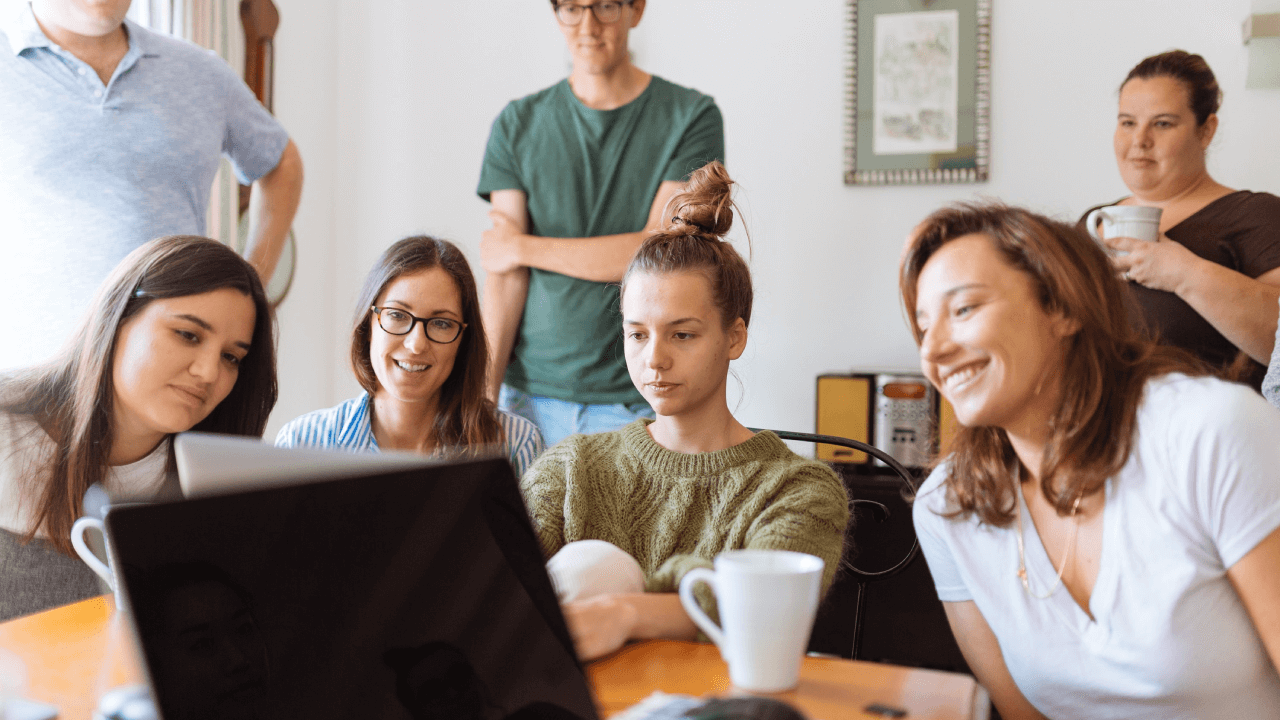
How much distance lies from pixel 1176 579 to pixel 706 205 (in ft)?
2.69

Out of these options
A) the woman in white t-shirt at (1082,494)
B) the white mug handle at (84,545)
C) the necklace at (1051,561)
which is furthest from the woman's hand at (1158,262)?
the white mug handle at (84,545)

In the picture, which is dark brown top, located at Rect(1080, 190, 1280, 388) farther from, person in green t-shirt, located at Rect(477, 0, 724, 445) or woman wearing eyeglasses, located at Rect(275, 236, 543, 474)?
woman wearing eyeglasses, located at Rect(275, 236, 543, 474)

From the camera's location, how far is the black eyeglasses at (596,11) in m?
1.97

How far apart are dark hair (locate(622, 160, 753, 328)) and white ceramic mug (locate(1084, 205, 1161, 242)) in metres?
0.73

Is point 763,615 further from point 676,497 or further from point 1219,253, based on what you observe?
point 1219,253

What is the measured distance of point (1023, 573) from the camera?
1068mm

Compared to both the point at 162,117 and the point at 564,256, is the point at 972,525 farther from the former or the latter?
the point at 162,117

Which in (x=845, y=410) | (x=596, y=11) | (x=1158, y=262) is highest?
(x=596, y=11)

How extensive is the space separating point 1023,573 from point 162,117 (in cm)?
181

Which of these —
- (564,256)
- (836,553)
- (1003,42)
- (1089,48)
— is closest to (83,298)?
(564,256)

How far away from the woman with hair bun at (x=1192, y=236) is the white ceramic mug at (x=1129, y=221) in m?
0.02

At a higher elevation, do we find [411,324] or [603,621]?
[411,324]

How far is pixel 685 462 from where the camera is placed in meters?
1.29

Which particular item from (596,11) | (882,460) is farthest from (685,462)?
(596,11)
